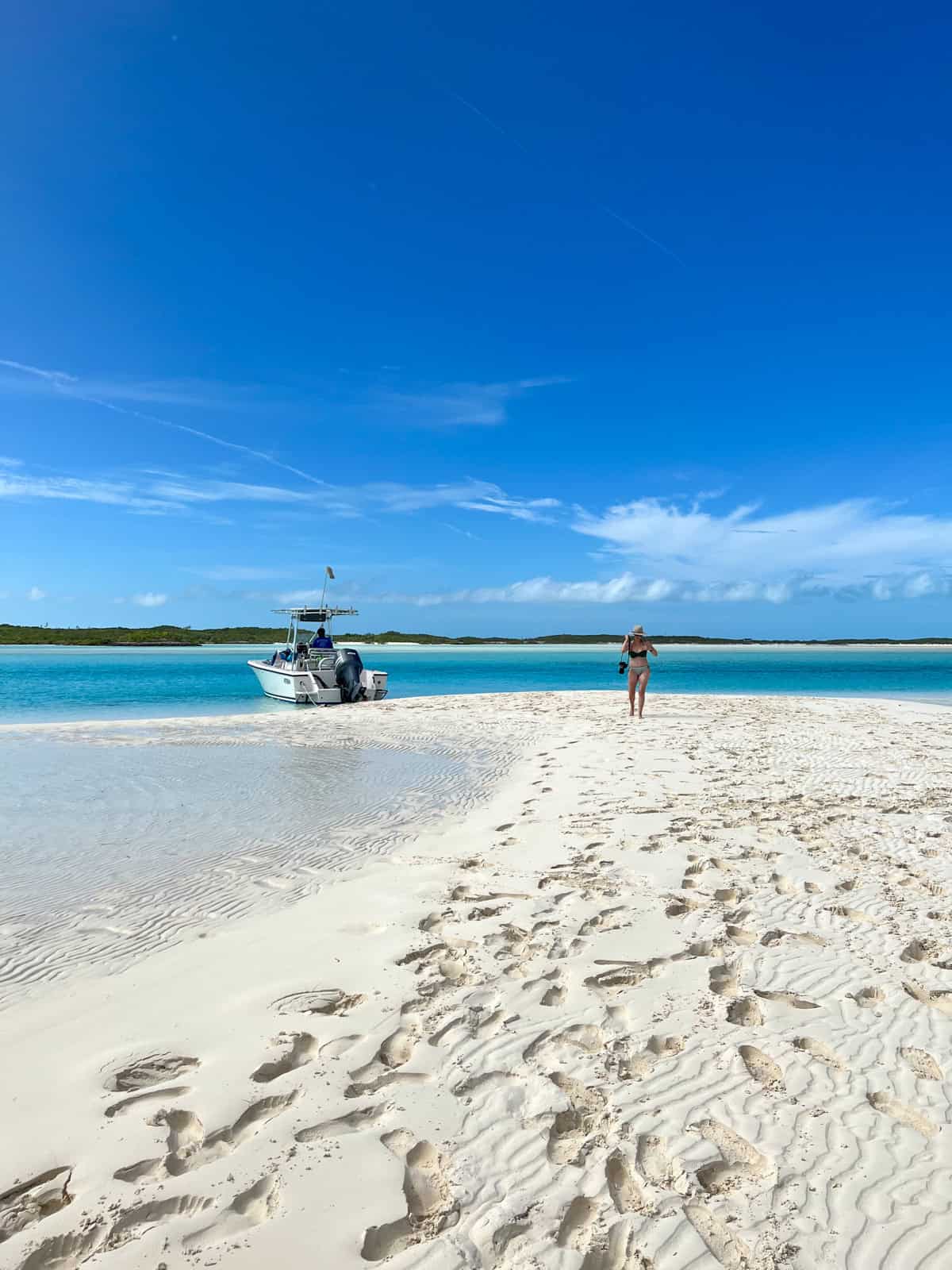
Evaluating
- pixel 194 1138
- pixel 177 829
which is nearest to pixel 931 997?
pixel 194 1138

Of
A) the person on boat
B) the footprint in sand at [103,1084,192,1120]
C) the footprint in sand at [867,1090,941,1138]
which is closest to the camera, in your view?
the footprint in sand at [867,1090,941,1138]

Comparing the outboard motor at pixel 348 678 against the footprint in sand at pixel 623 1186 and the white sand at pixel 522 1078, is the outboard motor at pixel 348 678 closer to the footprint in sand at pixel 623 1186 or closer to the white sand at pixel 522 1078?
the white sand at pixel 522 1078

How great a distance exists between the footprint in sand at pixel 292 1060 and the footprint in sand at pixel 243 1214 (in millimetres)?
725

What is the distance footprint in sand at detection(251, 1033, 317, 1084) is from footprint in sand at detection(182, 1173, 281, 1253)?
725mm

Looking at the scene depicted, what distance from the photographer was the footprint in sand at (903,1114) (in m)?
3.09

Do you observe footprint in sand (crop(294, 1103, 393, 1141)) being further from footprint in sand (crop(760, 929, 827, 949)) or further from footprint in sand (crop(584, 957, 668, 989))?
footprint in sand (crop(760, 929, 827, 949))

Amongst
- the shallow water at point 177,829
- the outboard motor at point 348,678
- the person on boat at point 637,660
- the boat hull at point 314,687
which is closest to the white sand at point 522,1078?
the shallow water at point 177,829

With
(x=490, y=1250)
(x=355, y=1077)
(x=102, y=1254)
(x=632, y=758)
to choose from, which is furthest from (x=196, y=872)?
(x=632, y=758)

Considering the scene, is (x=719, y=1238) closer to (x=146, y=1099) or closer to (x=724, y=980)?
(x=724, y=980)

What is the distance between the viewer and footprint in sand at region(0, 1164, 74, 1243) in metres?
2.64

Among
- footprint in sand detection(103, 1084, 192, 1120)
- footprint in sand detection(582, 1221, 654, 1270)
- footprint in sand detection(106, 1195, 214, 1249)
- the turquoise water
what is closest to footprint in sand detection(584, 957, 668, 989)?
footprint in sand detection(582, 1221, 654, 1270)

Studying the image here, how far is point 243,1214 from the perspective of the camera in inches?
105

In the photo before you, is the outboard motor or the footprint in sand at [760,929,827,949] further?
the outboard motor

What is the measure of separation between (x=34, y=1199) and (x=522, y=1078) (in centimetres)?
206
